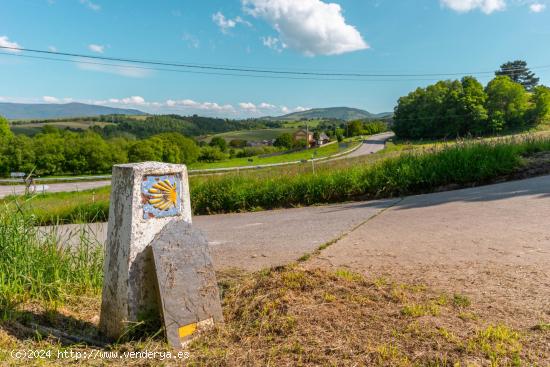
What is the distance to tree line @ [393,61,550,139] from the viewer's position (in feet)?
198

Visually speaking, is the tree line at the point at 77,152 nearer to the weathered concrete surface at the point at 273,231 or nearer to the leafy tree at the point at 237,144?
the leafy tree at the point at 237,144

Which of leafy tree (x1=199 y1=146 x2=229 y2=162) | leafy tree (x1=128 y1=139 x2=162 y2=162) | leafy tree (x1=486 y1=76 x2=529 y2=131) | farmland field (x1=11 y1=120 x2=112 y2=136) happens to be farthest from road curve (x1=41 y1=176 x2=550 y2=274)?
farmland field (x1=11 y1=120 x2=112 y2=136)

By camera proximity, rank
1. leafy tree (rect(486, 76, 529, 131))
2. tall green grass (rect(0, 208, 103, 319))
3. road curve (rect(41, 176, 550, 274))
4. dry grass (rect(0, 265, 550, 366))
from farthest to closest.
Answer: leafy tree (rect(486, 76, 529, 131)), road curve (rect(41, 176, 550, 274)), tall green grass (rect(0, 208, 103, 319)), dry grass (rect(0, 265, 550, 366))

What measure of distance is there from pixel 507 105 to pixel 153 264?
2892 inches

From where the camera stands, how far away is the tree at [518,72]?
84438mm

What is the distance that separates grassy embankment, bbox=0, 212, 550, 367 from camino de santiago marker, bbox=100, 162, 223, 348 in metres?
0.15

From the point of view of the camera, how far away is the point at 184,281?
2.75 m

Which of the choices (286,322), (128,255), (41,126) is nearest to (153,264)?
(128,255)

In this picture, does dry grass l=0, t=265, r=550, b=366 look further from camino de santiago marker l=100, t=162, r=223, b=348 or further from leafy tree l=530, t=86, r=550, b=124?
leafy tree l=530, t=86, r=550, b=124

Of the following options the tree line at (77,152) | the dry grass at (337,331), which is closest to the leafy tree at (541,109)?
the tree line at (77,152)

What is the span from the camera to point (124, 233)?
107 inches

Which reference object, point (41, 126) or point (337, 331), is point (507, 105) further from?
point (41, 126)

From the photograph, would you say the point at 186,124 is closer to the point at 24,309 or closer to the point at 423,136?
the point at 423,136

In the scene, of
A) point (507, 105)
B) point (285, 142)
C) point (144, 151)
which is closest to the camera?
point (507, 105)
